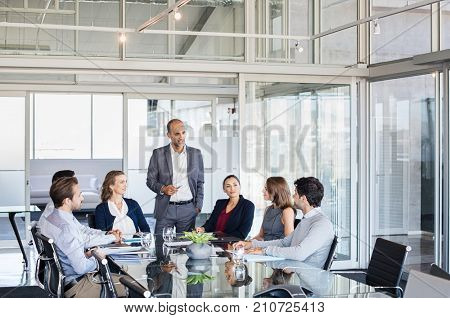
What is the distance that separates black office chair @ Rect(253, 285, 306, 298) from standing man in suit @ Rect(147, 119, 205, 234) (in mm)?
3221

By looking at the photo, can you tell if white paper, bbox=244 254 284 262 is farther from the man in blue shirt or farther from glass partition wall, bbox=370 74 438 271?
glass partition wall, bbox=370 74 438 271

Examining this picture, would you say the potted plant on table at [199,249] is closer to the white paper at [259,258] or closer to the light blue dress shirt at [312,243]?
the white paper at [259,258]

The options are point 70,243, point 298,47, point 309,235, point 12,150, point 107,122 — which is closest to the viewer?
point 309,235

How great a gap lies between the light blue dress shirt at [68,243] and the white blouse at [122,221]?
112cm

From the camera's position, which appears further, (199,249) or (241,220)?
(241,220)

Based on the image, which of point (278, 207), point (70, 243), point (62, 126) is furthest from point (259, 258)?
point (62, 126)

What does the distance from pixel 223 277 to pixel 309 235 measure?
938 mm

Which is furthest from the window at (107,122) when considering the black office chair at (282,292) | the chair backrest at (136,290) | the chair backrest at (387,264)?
the chair backrest at (136,290)

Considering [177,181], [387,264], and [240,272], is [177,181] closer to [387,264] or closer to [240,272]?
[387,264]

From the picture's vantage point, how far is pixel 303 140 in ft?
27.3

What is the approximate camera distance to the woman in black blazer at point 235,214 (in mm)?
6109
